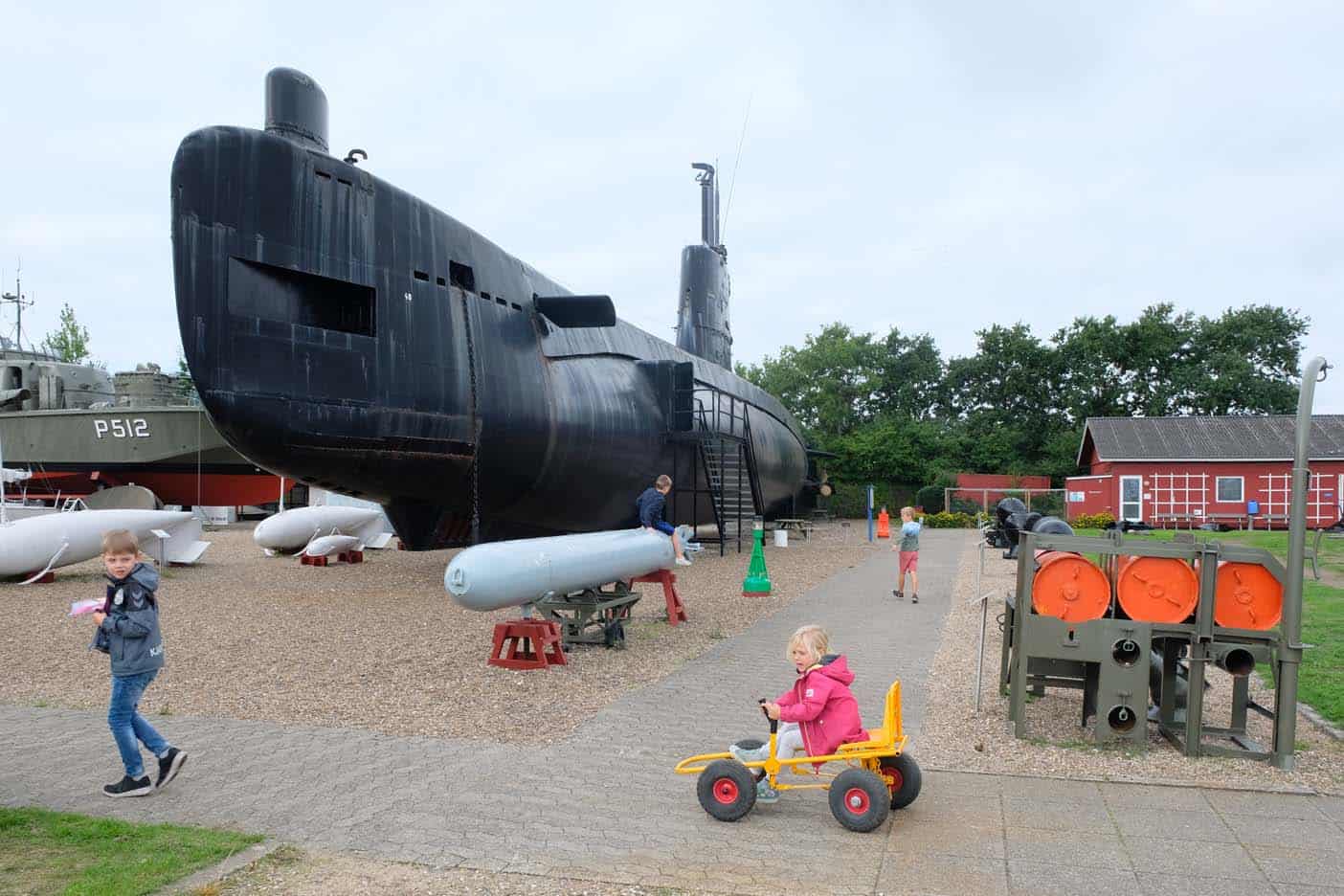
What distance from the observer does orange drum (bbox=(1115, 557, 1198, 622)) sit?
5.65 metres

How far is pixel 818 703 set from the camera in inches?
181

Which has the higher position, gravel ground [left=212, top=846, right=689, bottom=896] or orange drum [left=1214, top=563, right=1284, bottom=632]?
orange drum [left=1214, top=563, right=1284, bottom=632]

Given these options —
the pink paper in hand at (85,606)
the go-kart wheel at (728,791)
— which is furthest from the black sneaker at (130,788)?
the go-kart wheel at (728,791)

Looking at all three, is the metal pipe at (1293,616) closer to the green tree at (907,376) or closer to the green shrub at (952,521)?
the green shrub at (952,521)

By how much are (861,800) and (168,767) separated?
3479 mm

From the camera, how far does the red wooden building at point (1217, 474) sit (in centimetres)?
3556

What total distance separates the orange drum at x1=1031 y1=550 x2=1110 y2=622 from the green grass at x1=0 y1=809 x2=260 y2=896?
4492mm

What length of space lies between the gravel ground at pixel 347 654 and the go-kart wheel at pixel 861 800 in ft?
7.29

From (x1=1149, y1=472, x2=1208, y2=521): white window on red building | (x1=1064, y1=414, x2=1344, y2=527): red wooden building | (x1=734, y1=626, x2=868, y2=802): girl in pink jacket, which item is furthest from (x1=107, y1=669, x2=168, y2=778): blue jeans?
(x1=1149, y1=472, x2=1208, y2=521): white window on red building

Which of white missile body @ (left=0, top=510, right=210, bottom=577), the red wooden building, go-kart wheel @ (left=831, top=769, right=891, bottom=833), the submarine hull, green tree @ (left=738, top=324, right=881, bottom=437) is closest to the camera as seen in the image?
go-kart wheel @ (left=831, top=769, right=891, bottom=833)

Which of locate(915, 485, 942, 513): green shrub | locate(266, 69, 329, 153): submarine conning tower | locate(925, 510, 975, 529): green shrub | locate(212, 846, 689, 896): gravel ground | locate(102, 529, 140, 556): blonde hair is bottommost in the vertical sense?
locate(925, 510, 975, 529): green shrub

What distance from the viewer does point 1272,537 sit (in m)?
25.5

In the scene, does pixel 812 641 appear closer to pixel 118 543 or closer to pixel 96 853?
pixel 96 853

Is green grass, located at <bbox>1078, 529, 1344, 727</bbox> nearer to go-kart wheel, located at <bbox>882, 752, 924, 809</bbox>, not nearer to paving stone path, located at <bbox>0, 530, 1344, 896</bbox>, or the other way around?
paving stone path, located at <bbox>0, 530, 1344, 896</bbox>
